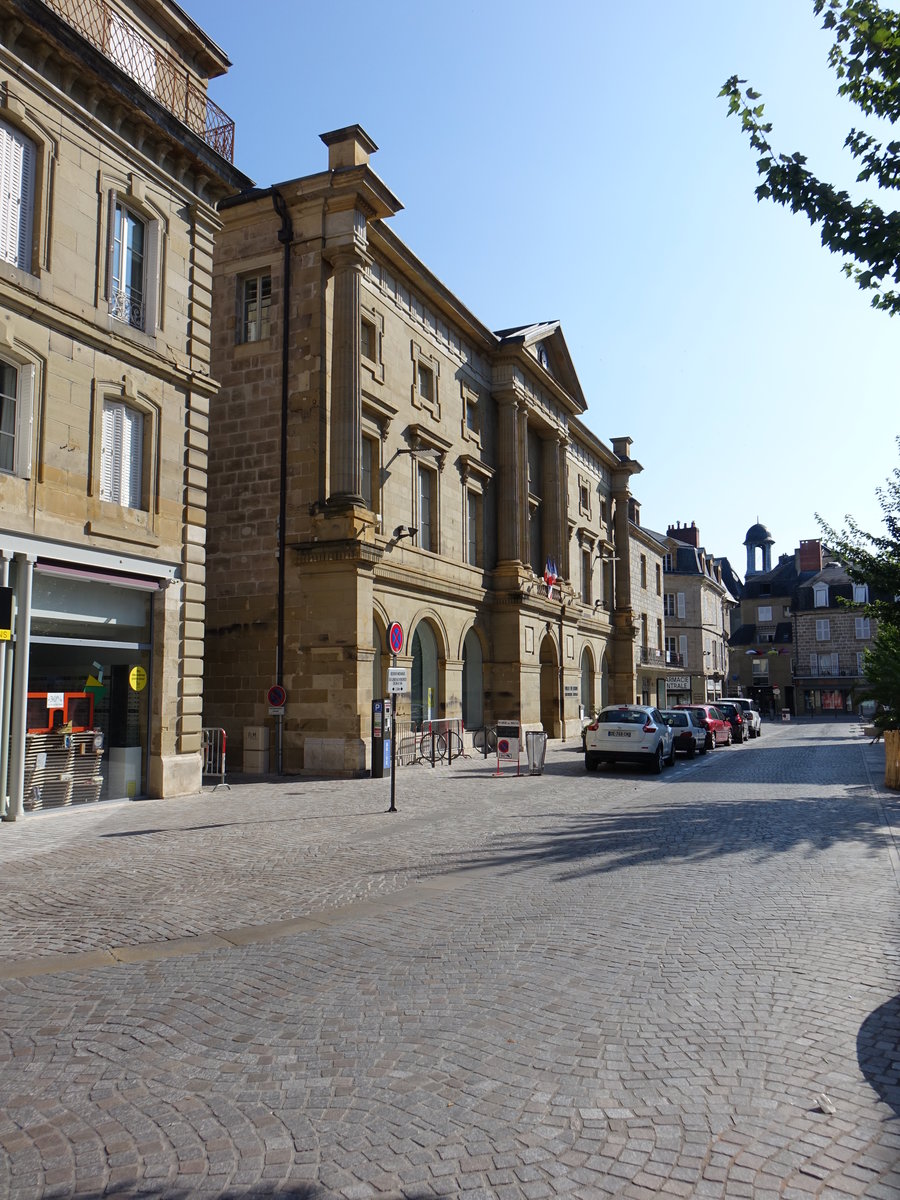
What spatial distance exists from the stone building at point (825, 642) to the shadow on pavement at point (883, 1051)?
8375 cm

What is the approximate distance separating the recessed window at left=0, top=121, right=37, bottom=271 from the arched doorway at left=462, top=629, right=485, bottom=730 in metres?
18.4

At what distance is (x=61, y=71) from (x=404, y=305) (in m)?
12.1

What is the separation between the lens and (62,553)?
1318 centimetres

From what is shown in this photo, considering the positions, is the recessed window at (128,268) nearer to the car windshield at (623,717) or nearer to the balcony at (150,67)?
the balcony at (150,67)

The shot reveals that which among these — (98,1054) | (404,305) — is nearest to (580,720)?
(404,305)

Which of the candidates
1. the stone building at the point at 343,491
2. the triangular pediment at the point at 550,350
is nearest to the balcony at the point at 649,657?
the triangular pediment at the point at 550,350

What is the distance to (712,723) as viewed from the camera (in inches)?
1209

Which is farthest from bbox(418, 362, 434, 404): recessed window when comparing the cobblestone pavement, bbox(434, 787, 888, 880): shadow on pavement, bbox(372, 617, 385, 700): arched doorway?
the cobblestone pavement

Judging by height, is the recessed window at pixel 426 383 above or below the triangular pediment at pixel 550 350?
below

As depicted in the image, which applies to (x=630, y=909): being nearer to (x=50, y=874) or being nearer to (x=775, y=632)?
(x=50, y=874)

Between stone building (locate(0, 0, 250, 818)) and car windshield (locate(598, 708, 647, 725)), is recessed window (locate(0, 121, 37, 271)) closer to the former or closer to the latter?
stone building (locate(0, 0, 250, 818))

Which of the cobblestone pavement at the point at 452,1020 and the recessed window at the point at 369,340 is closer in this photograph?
the cobblestone pavement at the point at 452,1020

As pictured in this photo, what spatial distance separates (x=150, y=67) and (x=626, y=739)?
16.0 meters

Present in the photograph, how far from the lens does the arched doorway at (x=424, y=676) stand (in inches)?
964
